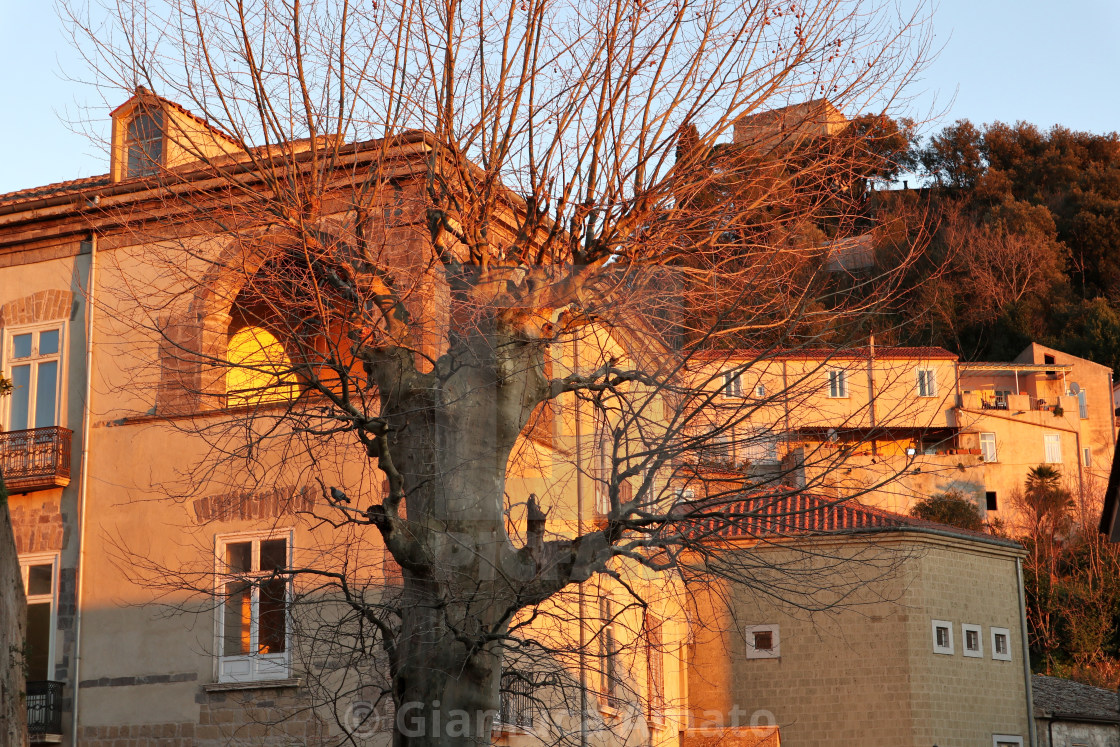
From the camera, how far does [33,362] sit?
53.1 ft

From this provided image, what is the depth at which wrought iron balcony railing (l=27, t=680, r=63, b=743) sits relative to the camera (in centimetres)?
1446

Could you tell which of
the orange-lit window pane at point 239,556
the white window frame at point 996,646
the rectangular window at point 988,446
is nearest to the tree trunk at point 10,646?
the orange-lit window pane at point 239,556

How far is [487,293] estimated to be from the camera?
8.94 m

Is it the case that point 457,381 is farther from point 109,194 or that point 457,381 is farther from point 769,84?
point 109,194

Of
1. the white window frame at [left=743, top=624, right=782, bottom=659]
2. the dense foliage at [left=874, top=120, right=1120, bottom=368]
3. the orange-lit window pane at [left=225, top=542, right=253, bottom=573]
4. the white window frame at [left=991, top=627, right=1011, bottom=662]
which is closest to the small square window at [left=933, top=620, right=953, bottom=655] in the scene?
the white window frame at [left=991, top=627, right=1011, bottom=662]

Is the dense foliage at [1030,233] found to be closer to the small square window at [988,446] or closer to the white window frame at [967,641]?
the small square window at [988,446]

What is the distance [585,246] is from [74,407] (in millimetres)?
9439

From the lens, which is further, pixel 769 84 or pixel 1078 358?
pixel 1078 358

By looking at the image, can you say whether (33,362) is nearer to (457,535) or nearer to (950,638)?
(457,535)

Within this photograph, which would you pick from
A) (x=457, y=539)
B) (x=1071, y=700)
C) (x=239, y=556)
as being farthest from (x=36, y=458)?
(x=1071, y=700)

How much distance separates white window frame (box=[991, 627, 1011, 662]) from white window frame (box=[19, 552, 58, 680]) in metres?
17.5

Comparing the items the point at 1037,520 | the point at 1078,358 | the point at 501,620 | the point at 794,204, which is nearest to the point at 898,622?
the point at 794,204

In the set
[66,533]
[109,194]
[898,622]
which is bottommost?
[898,622]

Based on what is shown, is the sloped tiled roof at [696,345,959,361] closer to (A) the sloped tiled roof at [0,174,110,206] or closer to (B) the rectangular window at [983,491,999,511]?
(A) the sloped tiled roof at [0,174,110,206]
